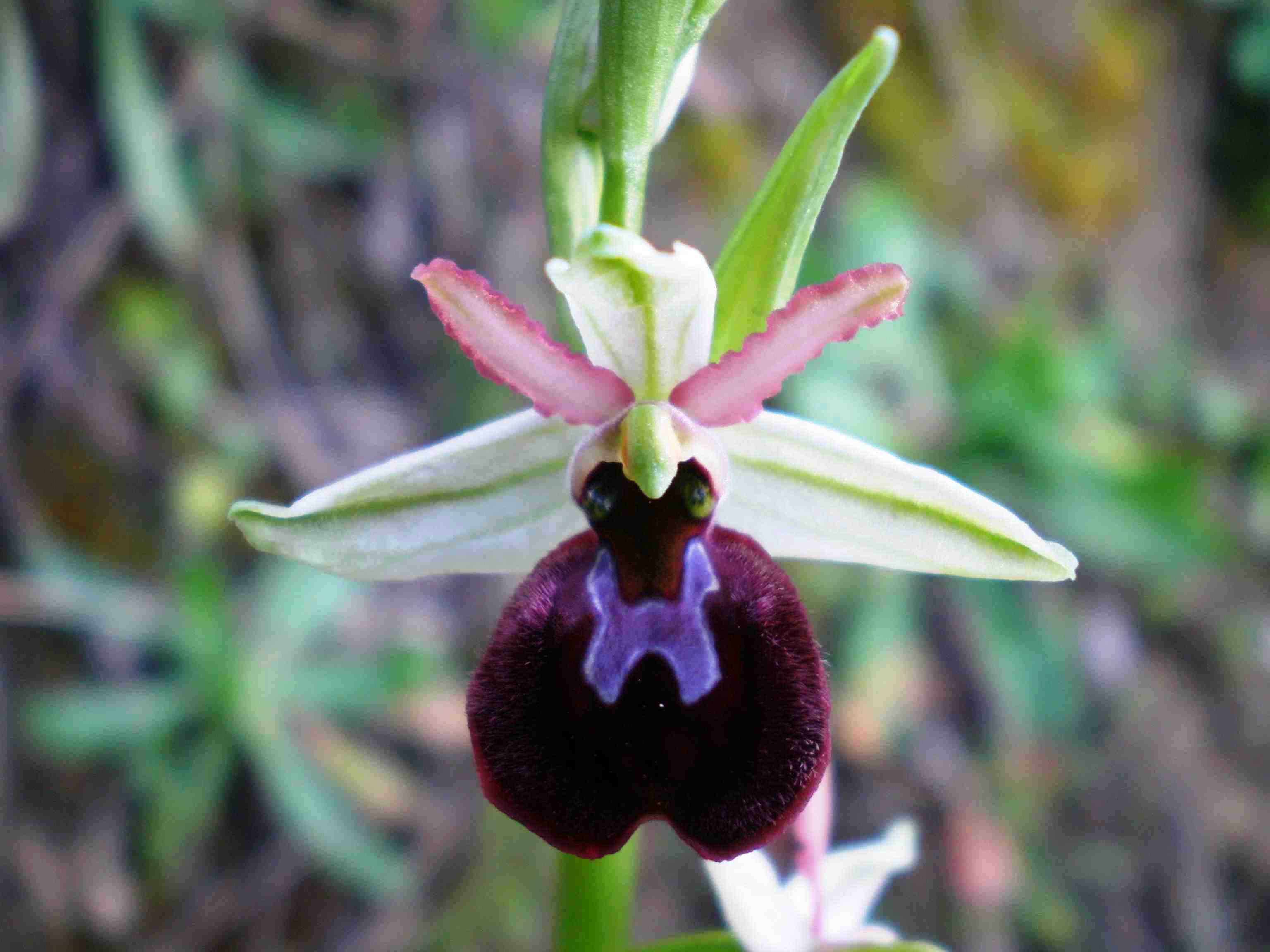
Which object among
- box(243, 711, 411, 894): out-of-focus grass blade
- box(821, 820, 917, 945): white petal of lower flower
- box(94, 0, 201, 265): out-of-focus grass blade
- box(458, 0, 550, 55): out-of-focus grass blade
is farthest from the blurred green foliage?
box(458, 0, 550, 55): out-of-focus grass blade

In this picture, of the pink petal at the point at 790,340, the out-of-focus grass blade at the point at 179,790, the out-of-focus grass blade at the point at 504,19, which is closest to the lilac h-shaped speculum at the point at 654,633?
the pink petal at the point at 790,340

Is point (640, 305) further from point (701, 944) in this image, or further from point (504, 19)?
point (504, 19)

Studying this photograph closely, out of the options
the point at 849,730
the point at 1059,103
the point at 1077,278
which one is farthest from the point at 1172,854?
the point at 1059,103

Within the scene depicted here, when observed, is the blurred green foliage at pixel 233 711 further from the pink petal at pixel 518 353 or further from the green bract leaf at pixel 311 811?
the pink petal at pixel 518 353

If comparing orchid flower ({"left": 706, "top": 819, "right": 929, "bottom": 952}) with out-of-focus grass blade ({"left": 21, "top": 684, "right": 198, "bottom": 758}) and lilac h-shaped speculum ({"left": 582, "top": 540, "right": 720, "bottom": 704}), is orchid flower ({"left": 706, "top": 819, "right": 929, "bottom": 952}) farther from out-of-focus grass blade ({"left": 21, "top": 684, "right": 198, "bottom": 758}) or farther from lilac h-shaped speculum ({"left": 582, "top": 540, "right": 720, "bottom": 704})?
out-of-focus grass blade ({"left": 21, "top": 684, "right": 198, "bottom": 758})

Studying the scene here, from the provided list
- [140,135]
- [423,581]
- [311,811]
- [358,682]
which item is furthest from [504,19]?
[311,811]

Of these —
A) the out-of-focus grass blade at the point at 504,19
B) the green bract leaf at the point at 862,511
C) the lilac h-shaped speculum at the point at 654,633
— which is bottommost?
the lilac h-shaped speculum at the point at 654,633
